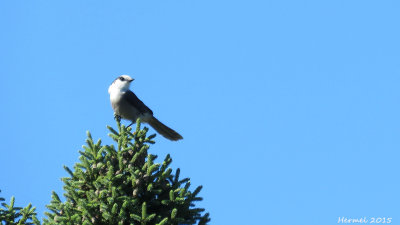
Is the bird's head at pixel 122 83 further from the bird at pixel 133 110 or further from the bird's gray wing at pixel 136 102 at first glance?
the bird's gray wing at pixel 136 102

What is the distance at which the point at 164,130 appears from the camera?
8789 millimetres

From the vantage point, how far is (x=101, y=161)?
Answer: 5.10 meters

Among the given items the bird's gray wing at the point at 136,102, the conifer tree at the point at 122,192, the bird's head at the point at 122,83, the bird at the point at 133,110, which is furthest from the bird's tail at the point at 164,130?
the conifer tree at the point at 122,192

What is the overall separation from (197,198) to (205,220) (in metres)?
0.26

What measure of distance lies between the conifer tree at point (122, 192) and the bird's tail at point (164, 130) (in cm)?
333

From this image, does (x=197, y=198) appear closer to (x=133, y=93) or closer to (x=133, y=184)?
(x=133, y=184)

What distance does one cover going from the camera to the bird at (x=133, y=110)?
876 centimetres

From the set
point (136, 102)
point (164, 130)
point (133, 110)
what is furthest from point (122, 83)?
point (164, 130)

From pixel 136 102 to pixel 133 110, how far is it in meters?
0.16

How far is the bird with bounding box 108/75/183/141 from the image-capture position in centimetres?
876

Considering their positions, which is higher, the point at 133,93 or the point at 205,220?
the point at 133,93

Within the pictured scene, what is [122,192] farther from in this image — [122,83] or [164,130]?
[122,83]

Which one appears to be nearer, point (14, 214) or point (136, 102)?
point (14, 214)

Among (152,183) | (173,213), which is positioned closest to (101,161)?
(152,183)
